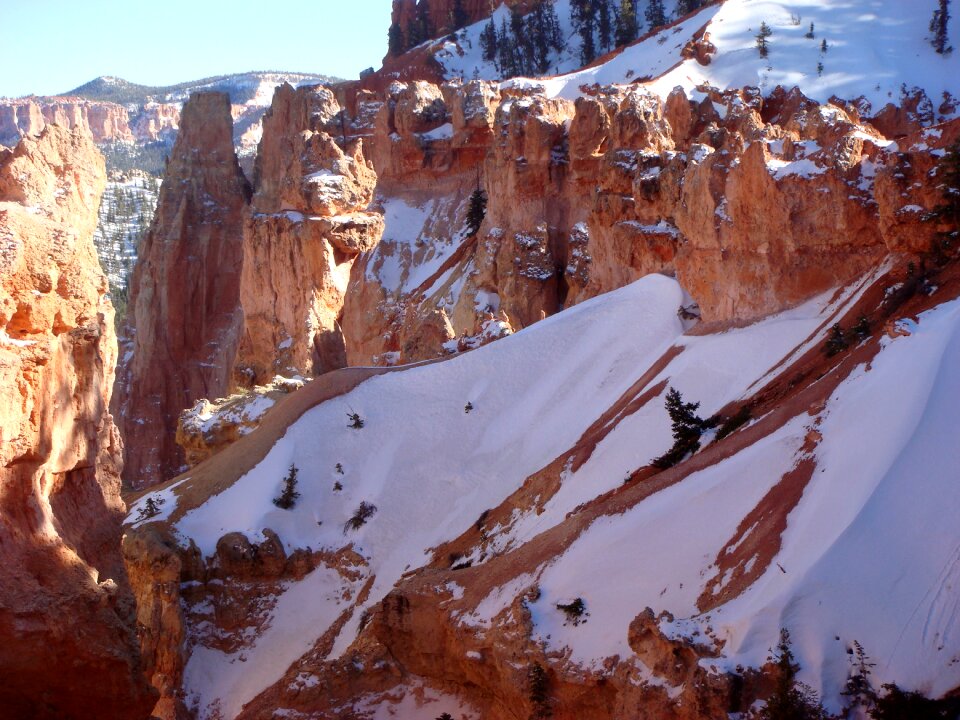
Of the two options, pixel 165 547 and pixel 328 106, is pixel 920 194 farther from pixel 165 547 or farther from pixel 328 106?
pixel 328 106

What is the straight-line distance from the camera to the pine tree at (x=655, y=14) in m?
74.6

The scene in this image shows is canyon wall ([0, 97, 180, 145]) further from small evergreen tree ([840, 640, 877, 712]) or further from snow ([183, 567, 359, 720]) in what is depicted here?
small evergreen tree ([840, 640, 877, 712])

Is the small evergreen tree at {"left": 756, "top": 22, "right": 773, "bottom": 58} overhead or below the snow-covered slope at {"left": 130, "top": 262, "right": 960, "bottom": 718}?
overhead

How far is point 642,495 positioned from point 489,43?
69494mm

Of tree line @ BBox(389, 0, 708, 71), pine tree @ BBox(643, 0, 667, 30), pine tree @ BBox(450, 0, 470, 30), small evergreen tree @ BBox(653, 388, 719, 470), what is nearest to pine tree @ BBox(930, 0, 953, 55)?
tree line @ BBox(389, 0, 708, 71)

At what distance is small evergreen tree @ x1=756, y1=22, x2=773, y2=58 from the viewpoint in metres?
56.4

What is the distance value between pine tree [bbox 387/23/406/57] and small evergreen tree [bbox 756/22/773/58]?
36439mm

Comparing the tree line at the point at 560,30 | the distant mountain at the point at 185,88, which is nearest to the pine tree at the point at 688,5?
the tree line at the point at 560,30

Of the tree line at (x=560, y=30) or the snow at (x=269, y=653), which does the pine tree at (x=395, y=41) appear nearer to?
the tree line at (x=560, y=30)

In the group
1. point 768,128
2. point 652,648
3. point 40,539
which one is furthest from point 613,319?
point 40,539

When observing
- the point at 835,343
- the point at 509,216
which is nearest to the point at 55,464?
the point at 835,343

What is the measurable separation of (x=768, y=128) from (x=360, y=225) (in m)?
19.6

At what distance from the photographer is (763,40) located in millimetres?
57125

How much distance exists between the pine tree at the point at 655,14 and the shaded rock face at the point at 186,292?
30600 millimetres
